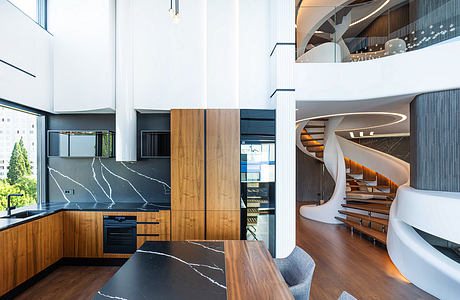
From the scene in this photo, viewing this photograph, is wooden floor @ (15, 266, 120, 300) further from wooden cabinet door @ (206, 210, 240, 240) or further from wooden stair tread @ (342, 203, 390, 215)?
wooden stair tread @ (342, 203, 390, 215)

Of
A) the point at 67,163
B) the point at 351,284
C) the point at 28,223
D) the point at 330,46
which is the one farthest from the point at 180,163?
the point at 330,46

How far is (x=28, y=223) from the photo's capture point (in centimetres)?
280

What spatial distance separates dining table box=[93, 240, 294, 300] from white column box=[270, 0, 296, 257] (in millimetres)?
1177

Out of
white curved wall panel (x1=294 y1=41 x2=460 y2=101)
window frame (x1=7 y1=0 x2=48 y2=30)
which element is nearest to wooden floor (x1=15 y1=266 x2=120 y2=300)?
window frame (x1=7 y1=0 x2=48 y2=30)

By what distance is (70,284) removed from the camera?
2.96 m

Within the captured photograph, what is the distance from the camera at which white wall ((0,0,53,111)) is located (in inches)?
114

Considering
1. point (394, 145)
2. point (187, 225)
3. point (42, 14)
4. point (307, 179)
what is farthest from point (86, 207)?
point (394, 145)

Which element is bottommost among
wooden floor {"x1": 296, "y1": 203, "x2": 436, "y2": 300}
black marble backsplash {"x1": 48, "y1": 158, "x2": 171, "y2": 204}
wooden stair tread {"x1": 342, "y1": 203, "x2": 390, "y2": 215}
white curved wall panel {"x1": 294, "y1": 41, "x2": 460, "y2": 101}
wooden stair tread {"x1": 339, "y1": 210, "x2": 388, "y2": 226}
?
wooden floor {"x1": 296, "y1": 203, "x2": 436, "y2": 300}

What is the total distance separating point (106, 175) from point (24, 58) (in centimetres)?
196

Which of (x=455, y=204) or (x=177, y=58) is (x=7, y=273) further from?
(x=455, y=204)

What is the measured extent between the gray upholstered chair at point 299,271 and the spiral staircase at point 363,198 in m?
3.24

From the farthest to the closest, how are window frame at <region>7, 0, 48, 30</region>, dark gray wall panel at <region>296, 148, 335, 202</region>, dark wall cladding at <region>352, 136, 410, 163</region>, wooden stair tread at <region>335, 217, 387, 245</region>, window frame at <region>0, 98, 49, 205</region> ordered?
dark gray wall panel at <region>296, 148, 335, 202</region> → dark wall cladding at <region>352, 136, 410, 163</region> → wooden stair tread at <region>335, 217, 387, 245</region> → window frame at <region>0, 98, 49, 205</region> → window frame at <region>7, 0, 48, 30</region>

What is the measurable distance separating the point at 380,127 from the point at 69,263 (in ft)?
24.5

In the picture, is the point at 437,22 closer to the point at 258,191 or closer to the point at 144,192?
the point at 258,191
